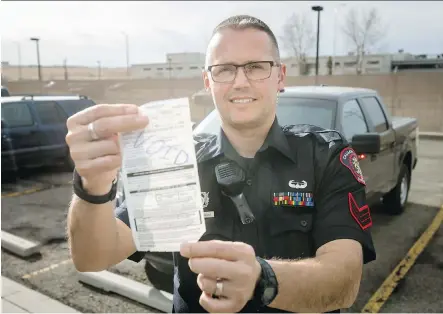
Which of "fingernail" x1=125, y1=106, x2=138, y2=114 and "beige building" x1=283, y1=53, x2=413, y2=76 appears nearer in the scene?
"fingernail" x1=125, y1=106, x2=138, y2=114

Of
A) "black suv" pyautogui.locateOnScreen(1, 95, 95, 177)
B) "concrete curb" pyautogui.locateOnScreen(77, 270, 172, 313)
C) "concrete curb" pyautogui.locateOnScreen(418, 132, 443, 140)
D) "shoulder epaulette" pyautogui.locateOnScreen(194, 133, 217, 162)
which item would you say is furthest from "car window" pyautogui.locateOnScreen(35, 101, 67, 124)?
"shoulder epaulette" pyautogui.locateOnScreen(194, 133, 217, 162)

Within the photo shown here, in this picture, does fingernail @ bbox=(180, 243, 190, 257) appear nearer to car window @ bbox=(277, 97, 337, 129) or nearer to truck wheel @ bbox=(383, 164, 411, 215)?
car window @ bbox=(277, 97, 337, 129)

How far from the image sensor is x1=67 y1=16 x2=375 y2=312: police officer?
933 mm

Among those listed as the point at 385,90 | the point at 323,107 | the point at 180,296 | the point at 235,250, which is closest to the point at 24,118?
the point at 323,107

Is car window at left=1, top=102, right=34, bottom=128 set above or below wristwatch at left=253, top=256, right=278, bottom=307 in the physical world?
below

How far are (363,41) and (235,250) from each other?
2304 mm

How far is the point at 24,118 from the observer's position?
7891mm

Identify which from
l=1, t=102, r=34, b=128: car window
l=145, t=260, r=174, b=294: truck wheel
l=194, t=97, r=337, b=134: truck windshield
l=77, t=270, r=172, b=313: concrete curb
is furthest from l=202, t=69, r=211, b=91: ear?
l=1, t=102, r=34, b=128: car window

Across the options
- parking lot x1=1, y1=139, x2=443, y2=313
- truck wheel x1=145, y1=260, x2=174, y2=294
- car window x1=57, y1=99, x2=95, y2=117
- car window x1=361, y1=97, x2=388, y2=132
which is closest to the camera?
parking lot x1=1, y1=139, x2=443, y2=313

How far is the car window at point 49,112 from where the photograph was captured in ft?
26.6

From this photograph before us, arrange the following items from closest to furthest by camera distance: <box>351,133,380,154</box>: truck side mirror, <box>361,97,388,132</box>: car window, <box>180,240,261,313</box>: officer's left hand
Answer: <box>180,240,261,313</box>: officer's left hand, <box>351,133,380,154</box>: truck side mirror, <box>361,97,388,132</box>: car window

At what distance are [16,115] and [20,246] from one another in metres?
4.04

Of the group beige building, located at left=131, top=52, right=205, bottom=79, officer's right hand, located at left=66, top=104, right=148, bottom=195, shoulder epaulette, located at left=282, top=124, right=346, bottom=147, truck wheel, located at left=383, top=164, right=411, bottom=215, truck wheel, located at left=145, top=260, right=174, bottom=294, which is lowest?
truck wheel, located at left=145, top=260, right=174, bottom=294

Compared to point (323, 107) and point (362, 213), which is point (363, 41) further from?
point (362, 213)
